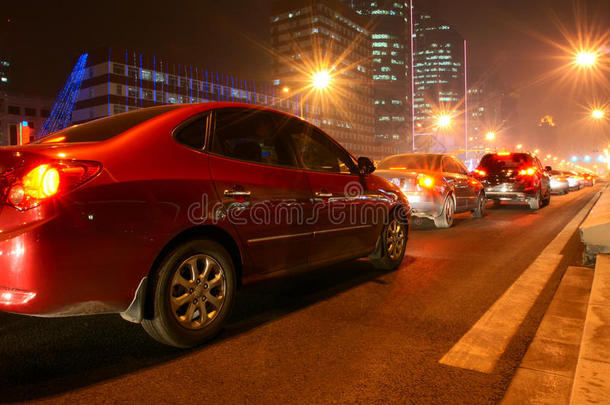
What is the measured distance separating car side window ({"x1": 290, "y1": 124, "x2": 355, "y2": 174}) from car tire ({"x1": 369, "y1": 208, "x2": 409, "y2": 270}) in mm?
961

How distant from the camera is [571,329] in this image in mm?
3412

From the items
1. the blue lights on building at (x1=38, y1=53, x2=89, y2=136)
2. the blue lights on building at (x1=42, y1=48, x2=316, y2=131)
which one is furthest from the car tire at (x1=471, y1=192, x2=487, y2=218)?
the blue lights on building at (x1=38, y1=53, x2=89, y2=136)

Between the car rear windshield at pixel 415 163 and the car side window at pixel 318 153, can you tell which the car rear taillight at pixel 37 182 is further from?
the car rear windshield at pixel 415 163

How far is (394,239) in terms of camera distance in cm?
545

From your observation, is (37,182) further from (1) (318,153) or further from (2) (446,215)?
(2) (446,215)

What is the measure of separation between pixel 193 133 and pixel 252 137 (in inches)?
25.1

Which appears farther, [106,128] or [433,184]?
[433,184]

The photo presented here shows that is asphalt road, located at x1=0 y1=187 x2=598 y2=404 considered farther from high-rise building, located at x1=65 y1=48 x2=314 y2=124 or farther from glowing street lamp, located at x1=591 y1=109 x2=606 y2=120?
high-rise building, located at x1=65 y1=48 x2=314 y2=124

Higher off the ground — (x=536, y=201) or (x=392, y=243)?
(x=536, y=201)

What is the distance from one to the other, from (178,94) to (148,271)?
3138 inches

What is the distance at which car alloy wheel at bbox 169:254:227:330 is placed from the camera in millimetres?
2990

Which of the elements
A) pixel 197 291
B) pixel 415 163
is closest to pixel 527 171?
pixel 415 163

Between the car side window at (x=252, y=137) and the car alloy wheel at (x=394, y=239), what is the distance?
74.1 inches

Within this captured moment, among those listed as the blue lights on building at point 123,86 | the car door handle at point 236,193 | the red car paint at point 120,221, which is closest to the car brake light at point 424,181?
the red car paint at point 120,221
